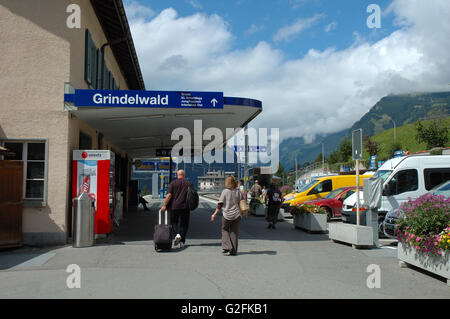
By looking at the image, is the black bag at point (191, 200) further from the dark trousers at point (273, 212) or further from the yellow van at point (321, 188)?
the yellow van at point (321, 188)

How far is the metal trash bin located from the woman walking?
2.95m

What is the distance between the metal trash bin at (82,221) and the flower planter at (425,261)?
261 inches

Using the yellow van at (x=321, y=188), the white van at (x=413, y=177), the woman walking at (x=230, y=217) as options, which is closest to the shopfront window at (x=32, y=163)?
the woman walking at (x=230, y=217)

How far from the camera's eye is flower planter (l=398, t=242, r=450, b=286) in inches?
263

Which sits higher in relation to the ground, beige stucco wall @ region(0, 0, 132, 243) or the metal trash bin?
beige stucco wall @ region(0, 0, 132, 243)

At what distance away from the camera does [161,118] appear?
39.9 feet

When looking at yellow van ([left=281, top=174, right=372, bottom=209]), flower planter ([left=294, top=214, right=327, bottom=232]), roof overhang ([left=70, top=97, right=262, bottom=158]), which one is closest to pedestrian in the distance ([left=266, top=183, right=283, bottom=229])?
flower planter ([left=294, top=214, right=327, bottom=232])

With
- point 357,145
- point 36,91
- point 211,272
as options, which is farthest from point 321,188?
point 211,272

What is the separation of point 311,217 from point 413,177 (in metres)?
3.35

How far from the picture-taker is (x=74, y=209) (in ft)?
32.6

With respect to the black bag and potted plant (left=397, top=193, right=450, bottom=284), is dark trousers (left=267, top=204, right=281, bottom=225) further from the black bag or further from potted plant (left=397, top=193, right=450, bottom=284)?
potted plant (left=397, top=193, right=450, bottom=284)
